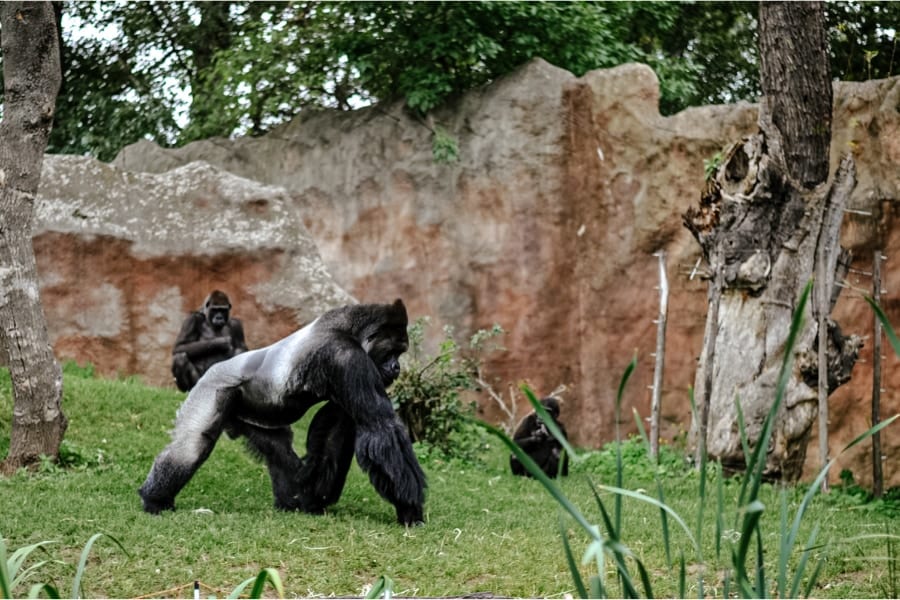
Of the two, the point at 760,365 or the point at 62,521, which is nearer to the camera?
the point at 62,521

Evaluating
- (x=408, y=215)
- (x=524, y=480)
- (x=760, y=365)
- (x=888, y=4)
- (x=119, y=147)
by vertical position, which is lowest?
(x=524, y=480)

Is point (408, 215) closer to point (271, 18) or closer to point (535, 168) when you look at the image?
point (535, 168)

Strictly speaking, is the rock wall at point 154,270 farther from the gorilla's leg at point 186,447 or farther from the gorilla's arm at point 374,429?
the gorilla's arm at point 374,429

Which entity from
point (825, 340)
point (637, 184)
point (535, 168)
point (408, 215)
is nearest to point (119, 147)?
point (408, 215)

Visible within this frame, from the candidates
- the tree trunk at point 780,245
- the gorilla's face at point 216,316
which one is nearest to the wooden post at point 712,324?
the tree trunk at point 780,245

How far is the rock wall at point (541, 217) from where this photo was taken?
38.7 ft

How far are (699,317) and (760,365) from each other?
3150 millimetres

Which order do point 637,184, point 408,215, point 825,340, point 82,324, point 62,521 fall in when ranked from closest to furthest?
1. point 62,521
2. point 825,340
3. point 82,324
4. point 637,184
5. point 408,215

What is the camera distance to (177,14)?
1606 centimetres

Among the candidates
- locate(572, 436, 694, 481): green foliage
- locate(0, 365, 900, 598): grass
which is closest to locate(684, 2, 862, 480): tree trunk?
locate(572, 436, 694, 481): green foliage

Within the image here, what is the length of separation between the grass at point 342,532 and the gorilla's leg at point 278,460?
123 millimetres

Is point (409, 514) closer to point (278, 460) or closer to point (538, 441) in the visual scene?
point (278, 460)

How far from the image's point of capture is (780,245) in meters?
8.57

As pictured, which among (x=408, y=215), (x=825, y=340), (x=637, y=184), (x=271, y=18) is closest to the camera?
(x=825, y=340)
